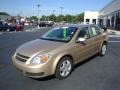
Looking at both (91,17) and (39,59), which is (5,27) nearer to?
(39,59)

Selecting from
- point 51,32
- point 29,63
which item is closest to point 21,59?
point 29,63

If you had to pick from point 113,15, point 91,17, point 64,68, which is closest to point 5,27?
point 113,15

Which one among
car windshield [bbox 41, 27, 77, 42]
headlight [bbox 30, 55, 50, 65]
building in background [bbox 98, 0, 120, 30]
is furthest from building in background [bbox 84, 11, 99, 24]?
headlight [bbox 30, 55, 50, 65]

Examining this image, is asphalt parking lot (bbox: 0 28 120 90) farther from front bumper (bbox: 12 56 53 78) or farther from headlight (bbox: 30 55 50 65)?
headlight (bbox: 30 55 50 65)

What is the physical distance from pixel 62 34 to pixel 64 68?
143 centimetres

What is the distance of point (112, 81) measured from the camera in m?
6.12

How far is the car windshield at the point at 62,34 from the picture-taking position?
701 cm

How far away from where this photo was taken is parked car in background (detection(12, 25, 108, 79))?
5.79 meters

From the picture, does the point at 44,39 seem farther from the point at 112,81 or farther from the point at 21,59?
the point at 112,81

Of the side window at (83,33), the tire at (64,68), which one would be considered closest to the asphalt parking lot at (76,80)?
the tire at (64,68)

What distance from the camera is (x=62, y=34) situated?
7312 mm

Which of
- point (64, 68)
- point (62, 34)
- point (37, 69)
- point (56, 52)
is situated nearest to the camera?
point (37, 69)

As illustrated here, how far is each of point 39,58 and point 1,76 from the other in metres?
1.67

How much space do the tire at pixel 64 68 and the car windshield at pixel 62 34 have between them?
29.4 inches
